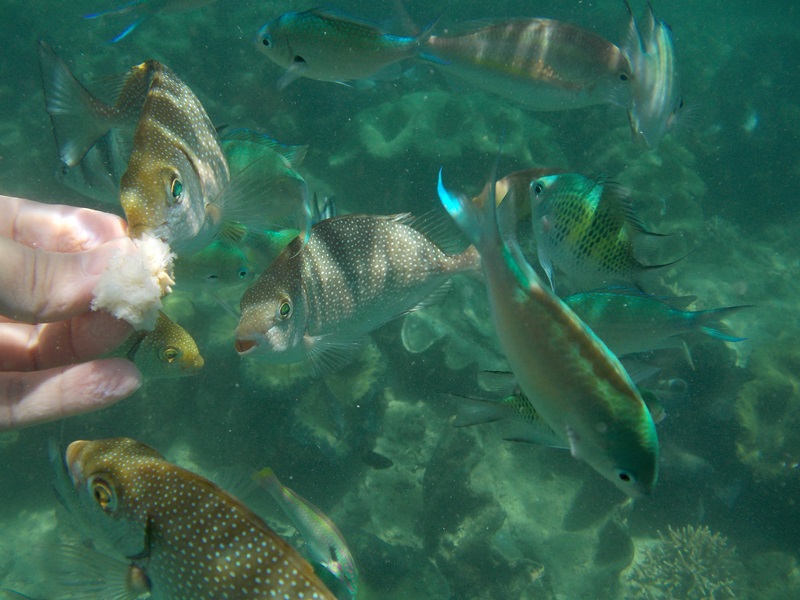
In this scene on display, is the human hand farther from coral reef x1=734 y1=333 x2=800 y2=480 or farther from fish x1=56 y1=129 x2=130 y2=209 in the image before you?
coral reef x1=734 y1=333 x2=800 y2=480

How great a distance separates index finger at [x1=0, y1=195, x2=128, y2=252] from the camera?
249 cm

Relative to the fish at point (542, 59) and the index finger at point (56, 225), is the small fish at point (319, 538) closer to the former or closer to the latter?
the index finger at point (56, 225)

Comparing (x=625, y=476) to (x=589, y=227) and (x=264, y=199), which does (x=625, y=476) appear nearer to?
(x=589, y=227)

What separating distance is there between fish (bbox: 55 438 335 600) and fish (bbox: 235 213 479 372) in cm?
90

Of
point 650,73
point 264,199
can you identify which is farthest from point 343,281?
point 650,73

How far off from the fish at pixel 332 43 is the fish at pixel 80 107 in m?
1.53

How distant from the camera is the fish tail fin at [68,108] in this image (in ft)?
7.45

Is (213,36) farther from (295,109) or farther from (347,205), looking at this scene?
(347,205)

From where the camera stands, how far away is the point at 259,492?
17.4 ft

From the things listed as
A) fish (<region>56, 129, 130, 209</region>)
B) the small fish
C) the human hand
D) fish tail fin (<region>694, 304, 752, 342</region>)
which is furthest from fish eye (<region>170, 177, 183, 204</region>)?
fish tail fin (<region>694, 304, 752, 342</region>)

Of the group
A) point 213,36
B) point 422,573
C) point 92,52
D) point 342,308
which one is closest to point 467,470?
point 422,573

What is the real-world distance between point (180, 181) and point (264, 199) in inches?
26.4

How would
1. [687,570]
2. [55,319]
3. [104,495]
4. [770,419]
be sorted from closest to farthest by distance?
1. [104,495]
2. [55,319]
3. [687,570]
4. [770,419]

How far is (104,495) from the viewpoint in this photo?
74.5 inches
